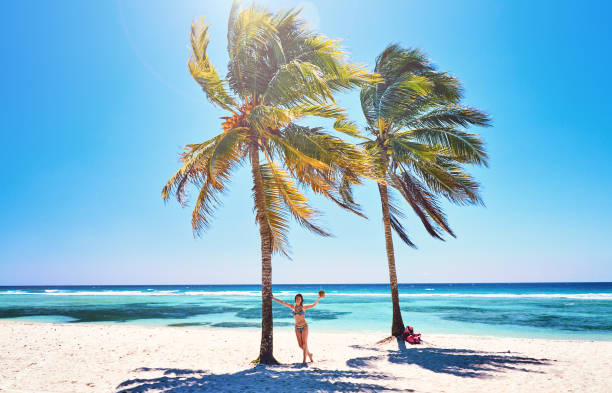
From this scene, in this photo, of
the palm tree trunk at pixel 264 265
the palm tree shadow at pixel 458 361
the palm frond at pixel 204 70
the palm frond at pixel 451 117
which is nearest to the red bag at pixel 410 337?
the palm tree shadow at pixel 458 361

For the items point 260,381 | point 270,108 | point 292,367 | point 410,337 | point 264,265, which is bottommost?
point 410,337

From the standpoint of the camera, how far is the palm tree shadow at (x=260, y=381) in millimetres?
5328

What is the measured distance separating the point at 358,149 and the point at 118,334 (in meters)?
11.9

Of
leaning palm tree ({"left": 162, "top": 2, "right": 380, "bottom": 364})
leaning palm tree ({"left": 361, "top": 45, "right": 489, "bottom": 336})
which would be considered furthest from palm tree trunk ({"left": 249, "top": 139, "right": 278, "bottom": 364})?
leaning palm tree ({"left": 361, "top": 45, "right": 489, "bottom": 336})

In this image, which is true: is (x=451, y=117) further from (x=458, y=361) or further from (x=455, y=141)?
(x=458, y=361)

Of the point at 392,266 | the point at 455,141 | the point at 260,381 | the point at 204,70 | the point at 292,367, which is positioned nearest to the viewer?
the point at 260,381

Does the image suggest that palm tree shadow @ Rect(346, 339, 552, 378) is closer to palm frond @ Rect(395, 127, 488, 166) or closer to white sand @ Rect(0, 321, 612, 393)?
white sand @ Rect(0, 321, 612, 393)

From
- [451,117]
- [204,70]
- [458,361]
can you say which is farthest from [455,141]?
[204,70]

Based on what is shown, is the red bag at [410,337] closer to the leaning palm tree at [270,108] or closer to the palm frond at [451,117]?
the leaning palm tree at [270,108]

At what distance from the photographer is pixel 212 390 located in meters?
5.24

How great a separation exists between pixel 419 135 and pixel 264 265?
6.44 m

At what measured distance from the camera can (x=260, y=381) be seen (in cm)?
584

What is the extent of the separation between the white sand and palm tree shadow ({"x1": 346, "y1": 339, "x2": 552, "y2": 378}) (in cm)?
2

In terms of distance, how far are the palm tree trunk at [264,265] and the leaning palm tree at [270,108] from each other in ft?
0.07
